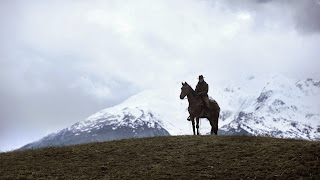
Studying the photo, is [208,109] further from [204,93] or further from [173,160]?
[173,160]

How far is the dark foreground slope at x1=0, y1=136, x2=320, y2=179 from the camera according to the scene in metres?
20.9

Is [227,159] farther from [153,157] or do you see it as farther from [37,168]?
[37,168]

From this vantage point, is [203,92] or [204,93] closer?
[203,92]

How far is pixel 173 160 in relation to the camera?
2370cm

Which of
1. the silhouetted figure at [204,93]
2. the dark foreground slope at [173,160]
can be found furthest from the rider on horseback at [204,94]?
the dark foreground slope at [173,160]

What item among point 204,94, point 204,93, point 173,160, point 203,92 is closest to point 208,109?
point 204,94

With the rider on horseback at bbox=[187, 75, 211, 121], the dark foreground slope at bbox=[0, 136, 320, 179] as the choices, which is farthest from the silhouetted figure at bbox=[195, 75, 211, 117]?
the dark foreground slope at bbox=[0, 136, 320, 179]

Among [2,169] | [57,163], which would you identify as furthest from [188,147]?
[2,169]

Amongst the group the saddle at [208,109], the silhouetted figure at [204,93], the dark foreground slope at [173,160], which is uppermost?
the silhouetted figure at [204,93]

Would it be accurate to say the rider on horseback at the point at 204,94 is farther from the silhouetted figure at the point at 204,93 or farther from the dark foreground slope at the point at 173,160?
the dark foreground slope at the point at 173,160

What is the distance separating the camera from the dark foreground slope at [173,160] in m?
20.9

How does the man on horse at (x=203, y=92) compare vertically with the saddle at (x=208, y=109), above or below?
above

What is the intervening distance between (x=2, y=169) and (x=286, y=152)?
51.8 ft

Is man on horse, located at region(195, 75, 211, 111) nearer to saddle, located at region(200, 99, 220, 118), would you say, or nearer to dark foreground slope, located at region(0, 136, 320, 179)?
saddle, located at region(200, 99, 220, 118)
